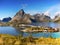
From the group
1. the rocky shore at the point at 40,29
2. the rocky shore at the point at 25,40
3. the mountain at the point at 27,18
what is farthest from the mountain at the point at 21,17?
the rocky shore at the point at 25,40

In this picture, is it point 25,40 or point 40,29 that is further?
point 40,29

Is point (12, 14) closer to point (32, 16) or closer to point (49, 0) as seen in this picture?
point (32, 16)

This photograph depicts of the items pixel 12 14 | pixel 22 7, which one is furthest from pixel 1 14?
pixel 22 7

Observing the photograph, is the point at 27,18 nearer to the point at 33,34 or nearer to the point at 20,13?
the point at 20,13

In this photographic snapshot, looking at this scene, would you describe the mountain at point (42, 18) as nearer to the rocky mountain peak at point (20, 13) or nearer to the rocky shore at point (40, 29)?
the rocky shore at point (40, 29)

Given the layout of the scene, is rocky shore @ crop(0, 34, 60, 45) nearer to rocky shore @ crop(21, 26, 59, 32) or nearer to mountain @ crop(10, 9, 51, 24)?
rocky shore @ crop(21, 26, 59, 32)

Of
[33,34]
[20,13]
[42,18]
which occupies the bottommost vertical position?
[33,34]

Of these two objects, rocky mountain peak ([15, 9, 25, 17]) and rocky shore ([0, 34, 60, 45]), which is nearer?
rocky shore ([0, 34, 60, 45])

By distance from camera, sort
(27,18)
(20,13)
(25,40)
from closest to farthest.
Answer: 1. (25,40)
2. (20,13)
3. (27,18)

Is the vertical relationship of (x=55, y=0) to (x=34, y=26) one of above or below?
above

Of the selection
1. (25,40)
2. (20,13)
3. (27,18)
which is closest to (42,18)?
(27,18)

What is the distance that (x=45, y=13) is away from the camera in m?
5.17

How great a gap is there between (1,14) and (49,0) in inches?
55.7

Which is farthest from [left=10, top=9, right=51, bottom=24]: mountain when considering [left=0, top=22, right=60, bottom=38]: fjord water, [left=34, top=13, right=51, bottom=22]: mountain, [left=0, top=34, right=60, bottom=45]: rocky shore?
[left=0, top=34, right=60, bottom=45]: rocky shore
